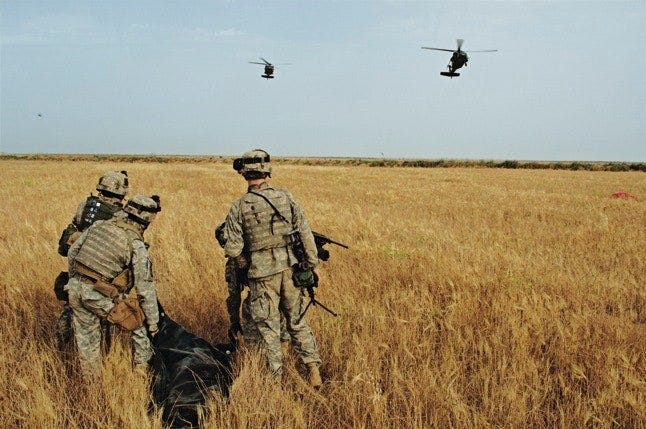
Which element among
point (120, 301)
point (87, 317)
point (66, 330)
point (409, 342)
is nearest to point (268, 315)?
point (120, 301)

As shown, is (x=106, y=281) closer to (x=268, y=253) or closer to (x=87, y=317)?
(x=87, y=317)

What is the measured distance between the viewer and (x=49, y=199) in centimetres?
1354

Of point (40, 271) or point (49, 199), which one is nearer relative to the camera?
point (40, 271)

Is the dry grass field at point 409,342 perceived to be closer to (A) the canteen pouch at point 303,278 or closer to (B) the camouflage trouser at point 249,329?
(B) the camouflage trouser at point 249,329

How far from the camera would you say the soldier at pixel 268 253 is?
10.8 ft

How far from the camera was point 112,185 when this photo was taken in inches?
165

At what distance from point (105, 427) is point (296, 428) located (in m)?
1.19

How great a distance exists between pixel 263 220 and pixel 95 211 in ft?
6.68

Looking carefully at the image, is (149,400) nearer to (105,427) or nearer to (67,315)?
(105,427)

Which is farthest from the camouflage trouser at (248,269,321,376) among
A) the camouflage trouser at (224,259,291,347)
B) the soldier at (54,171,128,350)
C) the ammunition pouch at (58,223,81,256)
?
the ammunition pouch at (58,223,81,256)

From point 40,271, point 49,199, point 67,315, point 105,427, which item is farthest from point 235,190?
point 105,427

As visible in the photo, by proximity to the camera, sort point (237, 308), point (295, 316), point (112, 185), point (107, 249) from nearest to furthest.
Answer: point (107, 249) → point (295, 316) → point (237, 308) → point (112, 185)

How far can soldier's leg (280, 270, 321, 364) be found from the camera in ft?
11.2

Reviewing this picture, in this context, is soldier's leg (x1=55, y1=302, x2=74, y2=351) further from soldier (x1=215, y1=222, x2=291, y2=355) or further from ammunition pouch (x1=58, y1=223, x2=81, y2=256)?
soldier (x1=215, y1=222, x2=291, y2=355)
